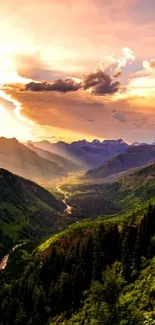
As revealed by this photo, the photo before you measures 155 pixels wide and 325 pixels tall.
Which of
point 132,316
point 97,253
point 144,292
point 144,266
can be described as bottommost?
point 132,316

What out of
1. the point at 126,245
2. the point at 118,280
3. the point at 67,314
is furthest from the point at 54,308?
the point at 118,280

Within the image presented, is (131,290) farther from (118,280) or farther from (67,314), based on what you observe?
(67,314)

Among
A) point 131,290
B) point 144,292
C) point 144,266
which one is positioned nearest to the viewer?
point 144,292

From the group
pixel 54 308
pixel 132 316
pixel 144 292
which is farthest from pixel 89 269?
pixel 132 316

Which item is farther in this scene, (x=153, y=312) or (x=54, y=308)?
(x=54, y=308)

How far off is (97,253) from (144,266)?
39.6 metres

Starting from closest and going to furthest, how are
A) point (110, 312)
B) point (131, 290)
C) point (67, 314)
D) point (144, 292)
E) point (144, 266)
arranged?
1. point (110, 312)
2. point (144, 292)
3. point (131, 290)
4. point (144, 266)
5. point (67, 314)

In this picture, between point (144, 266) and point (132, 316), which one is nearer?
point (132, 316)

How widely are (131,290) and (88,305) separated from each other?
2864 cm

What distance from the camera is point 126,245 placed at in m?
185

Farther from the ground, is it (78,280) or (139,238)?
(139,238)

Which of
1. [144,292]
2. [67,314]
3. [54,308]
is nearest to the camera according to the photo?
[144,292]

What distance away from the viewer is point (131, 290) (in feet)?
487

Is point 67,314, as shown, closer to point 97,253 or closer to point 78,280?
point 78,280
